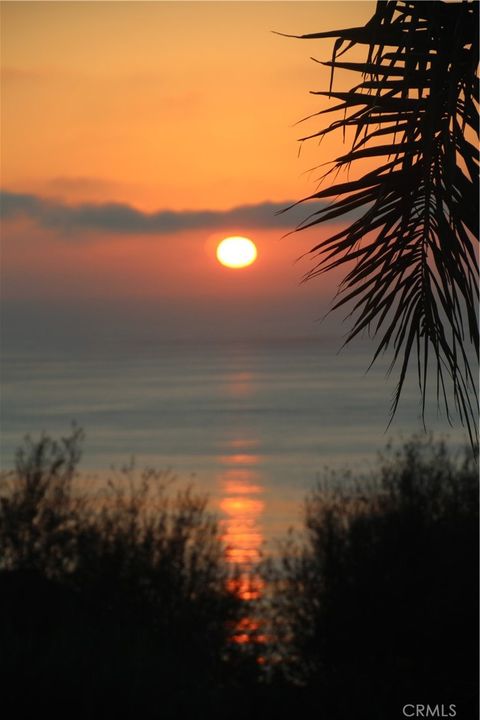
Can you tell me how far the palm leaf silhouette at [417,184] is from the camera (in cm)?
249

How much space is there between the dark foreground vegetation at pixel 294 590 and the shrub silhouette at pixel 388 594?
0.08 ft

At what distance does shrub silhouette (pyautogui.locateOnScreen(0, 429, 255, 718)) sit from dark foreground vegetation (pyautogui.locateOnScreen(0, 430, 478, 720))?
0.09 feet

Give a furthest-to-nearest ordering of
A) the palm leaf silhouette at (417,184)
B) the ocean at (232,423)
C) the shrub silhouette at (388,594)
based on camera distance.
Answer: the ocean at (232,423)
the shrub silhouette at (388,594)
the palm leaf silhouette at (417,184)

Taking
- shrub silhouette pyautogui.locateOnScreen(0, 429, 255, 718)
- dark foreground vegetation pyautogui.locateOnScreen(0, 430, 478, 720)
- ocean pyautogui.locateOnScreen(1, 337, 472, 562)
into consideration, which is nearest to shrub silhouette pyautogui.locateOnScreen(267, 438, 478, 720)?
dark foreground vegetation pyautogui.locateOnScreen(0, 430, 478, 720)

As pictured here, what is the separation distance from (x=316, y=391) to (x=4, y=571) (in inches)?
2546

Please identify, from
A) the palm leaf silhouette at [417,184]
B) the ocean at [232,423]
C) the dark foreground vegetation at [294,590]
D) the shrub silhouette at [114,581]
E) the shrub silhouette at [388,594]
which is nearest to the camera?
the palm leaf silhouette at [417,184]

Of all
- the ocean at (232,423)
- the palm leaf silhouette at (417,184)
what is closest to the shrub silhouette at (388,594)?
the ocean at (232,423)

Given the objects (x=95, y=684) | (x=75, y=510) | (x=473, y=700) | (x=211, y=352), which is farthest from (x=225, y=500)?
(x=211, y=352)

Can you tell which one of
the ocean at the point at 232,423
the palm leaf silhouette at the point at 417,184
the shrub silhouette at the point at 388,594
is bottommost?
the palm leaf silhouette at the point at 417,184

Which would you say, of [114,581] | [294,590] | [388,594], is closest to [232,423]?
[114,581]

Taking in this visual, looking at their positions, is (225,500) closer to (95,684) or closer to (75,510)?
(75,510)

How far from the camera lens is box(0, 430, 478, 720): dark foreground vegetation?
17.2 meters

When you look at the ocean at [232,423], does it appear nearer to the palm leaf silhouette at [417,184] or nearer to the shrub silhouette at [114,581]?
the shrub silhouette at [114,581]

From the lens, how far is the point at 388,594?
62.0 ft
